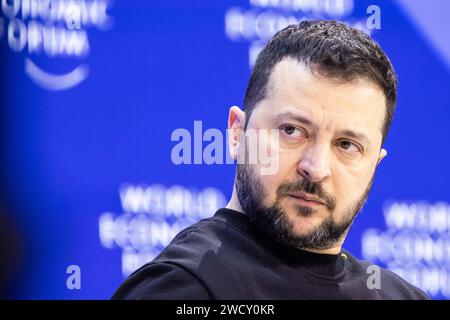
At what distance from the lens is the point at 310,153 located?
160 cm

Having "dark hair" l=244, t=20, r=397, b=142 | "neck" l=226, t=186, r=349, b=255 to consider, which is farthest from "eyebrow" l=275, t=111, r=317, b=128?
"neck" l=226, t=186, r=349, b=255

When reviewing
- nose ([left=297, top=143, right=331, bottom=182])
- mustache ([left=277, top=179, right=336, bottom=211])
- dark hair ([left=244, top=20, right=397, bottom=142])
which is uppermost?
dark hair ([left=244, top=20, right=397, bottom=142])

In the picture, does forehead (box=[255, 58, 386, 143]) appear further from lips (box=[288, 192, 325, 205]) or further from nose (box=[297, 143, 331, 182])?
lips (box=[288, 192, 325, 205])

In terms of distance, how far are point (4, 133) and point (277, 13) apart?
3.24 ft

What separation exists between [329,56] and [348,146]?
0.21m

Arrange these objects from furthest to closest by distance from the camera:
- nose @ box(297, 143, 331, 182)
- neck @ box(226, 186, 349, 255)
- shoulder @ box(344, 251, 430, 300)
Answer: shoulder @ box(344, 251, 430, 300)
neck @ box(226, 186, 349, 255)
nose @ box(297, 143, 331, 182)

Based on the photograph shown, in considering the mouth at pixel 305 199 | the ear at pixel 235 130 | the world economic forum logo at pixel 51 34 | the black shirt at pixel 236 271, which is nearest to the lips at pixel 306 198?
the mouth at pixel 305 199

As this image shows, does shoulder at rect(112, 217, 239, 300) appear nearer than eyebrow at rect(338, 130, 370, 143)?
Yes

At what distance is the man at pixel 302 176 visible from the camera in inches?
62.1

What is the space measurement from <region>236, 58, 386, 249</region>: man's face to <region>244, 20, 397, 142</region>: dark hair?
0.02 m

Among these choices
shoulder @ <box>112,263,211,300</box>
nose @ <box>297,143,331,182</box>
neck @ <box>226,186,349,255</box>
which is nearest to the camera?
shoulder @ <box>112,263,211,300</box>

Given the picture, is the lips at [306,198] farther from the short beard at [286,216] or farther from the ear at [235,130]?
the ear at [235,130]

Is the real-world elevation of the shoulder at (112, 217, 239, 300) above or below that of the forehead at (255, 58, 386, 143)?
below

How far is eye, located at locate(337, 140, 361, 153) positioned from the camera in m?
1.65
